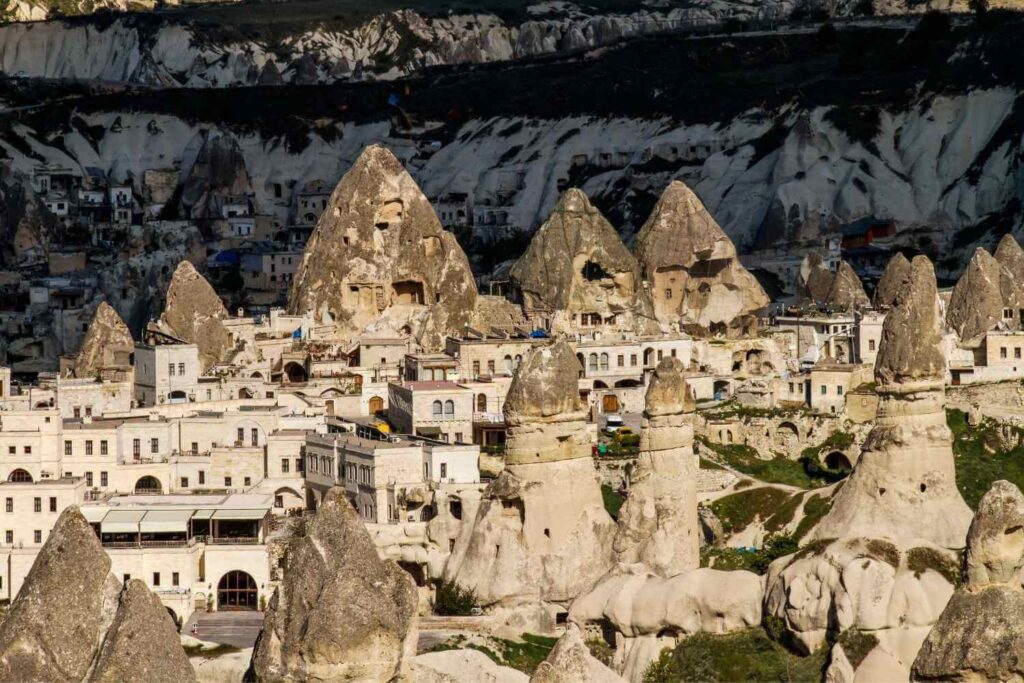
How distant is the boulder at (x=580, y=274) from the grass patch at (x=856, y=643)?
42.6 meters

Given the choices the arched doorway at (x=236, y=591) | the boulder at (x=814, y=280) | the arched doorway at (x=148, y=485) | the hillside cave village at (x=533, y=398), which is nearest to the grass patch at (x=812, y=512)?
the hillside cave village at (x=533, y=398)

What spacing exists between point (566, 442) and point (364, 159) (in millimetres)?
41635

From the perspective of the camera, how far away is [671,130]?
15112cm

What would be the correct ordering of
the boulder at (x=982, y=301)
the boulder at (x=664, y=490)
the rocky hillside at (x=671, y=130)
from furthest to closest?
the rocky hillside at (x=671, y=130), the boulder at (x=982, y=301), the boulder at (x=664, y=490)

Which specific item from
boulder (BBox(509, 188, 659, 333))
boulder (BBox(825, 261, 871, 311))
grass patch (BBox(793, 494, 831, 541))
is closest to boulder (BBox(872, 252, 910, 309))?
boulder (BBox(825, 261, 871, 311))

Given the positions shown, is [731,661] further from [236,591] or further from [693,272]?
[693,272]

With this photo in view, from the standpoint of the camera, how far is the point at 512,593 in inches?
2717

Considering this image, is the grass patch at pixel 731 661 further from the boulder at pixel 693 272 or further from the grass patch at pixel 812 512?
the boulder at pixel 693 272

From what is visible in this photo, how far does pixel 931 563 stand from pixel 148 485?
27.6 m

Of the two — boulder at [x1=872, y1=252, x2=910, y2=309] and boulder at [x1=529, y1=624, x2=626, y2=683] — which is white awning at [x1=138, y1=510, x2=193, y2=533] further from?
boulder at [x1=529, y1=624, x2=626, y2=683]

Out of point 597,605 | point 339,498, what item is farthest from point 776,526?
point 339,498

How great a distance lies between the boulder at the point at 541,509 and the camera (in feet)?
227

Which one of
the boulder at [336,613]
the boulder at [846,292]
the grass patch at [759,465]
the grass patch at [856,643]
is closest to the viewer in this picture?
the boulder at [336,613]

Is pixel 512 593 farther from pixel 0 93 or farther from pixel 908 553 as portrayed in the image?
pixel 0 93
